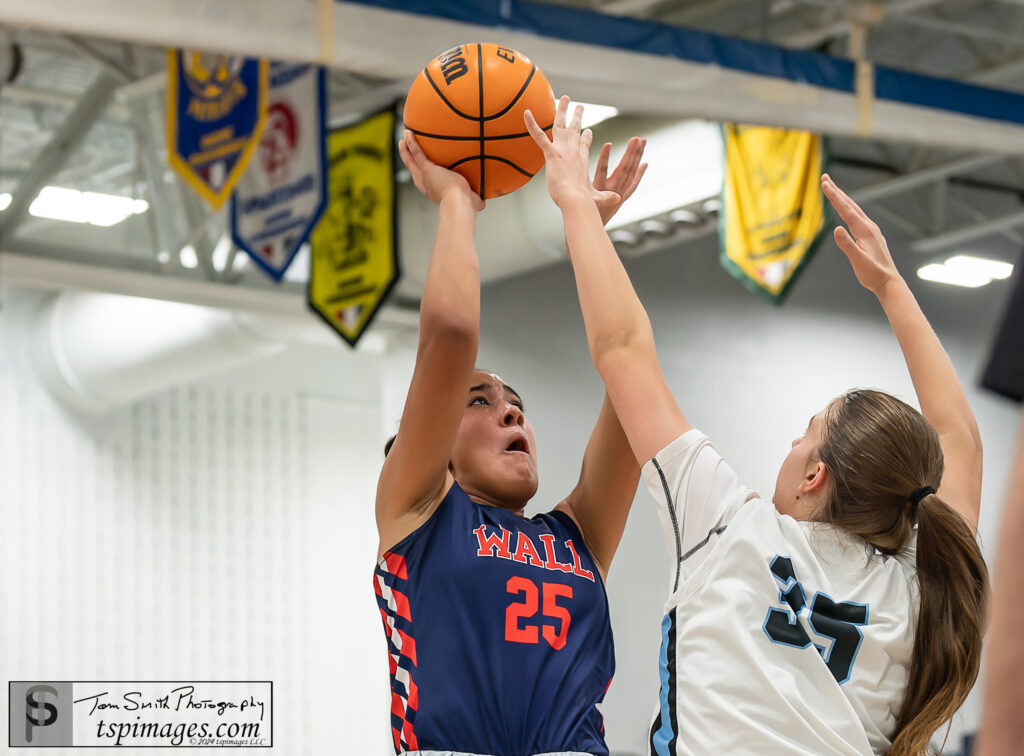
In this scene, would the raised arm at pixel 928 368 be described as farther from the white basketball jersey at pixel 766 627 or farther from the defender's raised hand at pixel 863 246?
the white basketball jersey at pixel 766 627

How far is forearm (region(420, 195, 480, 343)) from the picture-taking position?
2322 mm

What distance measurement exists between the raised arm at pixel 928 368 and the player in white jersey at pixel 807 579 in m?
0.28

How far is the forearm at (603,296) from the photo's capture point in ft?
6.63

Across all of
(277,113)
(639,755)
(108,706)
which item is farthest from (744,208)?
(108,706)

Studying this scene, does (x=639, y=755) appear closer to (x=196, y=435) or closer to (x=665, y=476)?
(x=196, y=435)

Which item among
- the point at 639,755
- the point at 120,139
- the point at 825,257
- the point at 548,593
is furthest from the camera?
the point at 825,257

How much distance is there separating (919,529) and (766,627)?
0.30 m

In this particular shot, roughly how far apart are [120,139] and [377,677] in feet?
18.9

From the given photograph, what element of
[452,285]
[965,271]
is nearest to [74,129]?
[452,285]

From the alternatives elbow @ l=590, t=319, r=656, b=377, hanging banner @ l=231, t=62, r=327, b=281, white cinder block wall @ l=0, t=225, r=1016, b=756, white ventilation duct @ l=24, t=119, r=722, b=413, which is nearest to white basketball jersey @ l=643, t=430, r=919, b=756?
elbow @ l=590, t=319, r=656, b=377

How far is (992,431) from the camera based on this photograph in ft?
43.7

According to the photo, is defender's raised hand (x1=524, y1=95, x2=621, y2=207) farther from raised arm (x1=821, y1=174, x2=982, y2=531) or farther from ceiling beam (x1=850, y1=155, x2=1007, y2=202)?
Result: ceiling beam (x1=850, y1=155, x2=1007, y2=202)

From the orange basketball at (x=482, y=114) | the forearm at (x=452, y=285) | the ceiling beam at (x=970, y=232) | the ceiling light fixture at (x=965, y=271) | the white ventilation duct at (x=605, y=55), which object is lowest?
the forearm at (x=452, y=285)

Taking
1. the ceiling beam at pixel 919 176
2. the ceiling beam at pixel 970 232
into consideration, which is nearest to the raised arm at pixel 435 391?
the ceiling beam at pixel 919 176
